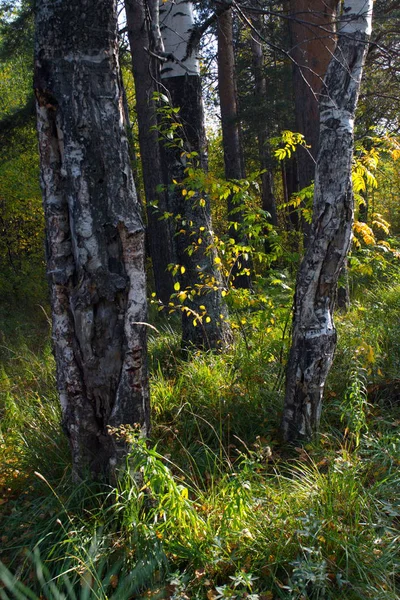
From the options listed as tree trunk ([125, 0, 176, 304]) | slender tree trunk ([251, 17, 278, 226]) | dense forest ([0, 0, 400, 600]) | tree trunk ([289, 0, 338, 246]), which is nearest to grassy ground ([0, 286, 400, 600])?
dense forest ([0, 0, 400, 600])

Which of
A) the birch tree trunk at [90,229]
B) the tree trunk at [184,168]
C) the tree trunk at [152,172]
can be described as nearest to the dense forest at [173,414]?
the birch tree trunk at [90,229]

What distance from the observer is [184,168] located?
4945 millimetres

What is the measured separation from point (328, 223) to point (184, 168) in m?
2.18

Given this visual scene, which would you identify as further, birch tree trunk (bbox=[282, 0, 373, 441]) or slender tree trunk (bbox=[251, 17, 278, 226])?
slender tree trunk (bbox=[251, 17, 278, 226])

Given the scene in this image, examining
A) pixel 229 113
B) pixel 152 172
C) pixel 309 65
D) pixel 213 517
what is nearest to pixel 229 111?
pixel 229 113

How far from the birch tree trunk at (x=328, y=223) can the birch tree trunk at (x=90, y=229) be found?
4.03 feet

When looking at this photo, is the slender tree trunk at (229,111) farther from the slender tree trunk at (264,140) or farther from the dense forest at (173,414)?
the dense forest at (173,414)

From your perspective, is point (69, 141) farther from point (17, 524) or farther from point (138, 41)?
point (138, 41)

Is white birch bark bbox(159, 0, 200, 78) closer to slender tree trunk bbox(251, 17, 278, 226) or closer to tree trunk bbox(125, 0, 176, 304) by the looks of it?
tree trunk bbox(125, 0, 176, 304)

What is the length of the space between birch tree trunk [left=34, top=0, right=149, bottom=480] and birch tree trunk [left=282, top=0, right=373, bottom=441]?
123cm

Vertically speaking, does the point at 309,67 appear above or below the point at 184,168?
above

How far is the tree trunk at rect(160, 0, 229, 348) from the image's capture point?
4969mm

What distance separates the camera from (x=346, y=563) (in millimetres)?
2262

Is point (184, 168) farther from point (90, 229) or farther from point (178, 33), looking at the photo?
point (90, 229)
